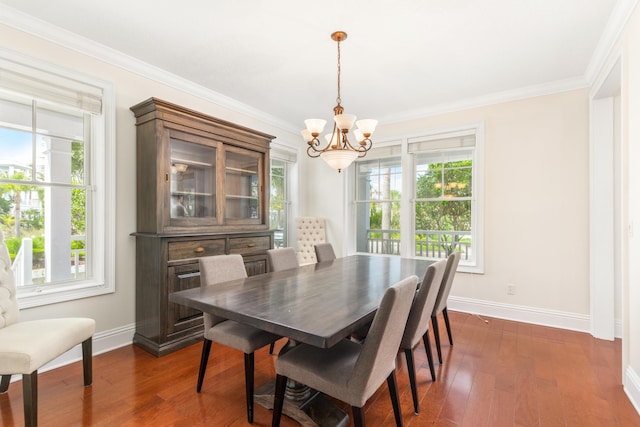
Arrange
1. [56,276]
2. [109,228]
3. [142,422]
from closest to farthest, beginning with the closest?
[142,422]
[56,276]
[109,228]

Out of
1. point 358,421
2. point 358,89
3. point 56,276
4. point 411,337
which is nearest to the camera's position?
point 358,421

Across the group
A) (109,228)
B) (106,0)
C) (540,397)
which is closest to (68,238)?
(109,228)

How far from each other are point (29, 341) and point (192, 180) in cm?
179

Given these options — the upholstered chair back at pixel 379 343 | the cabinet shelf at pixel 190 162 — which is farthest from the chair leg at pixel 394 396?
the cabinet shelf at pixel 190 162

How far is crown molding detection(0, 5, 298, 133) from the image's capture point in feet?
7.43

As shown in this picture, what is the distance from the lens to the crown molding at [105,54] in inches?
89.1

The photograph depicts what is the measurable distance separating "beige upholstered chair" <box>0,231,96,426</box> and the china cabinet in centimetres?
66

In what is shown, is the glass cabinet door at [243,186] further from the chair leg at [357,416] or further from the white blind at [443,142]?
the chair leg at [357,416]

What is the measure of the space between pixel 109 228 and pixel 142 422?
170 cm

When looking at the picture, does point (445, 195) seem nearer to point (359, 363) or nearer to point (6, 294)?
point (359, 363)

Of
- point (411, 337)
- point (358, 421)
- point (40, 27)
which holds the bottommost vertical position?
point (358, 421)

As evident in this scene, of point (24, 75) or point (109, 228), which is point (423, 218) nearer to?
point (109, 228)

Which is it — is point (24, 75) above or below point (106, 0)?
below

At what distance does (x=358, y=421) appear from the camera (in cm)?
140
